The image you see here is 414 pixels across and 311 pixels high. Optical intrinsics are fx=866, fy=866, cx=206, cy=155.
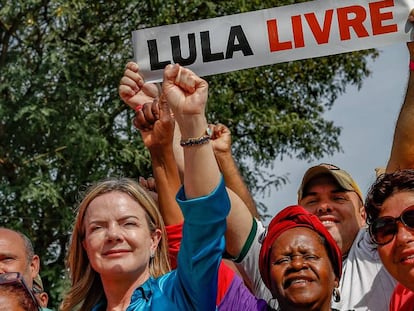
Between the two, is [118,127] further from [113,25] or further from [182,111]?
[182,111]

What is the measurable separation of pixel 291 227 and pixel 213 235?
2.15 feet

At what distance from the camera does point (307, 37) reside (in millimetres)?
3832

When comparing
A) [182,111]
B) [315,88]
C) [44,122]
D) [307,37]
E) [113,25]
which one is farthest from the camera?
[315,88]

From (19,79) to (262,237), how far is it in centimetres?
641

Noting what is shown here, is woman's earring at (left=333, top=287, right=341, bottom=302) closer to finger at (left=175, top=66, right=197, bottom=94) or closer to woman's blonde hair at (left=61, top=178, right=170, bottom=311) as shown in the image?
woman's blonde hair at (left=61, top=178, right=170, bottom=311)

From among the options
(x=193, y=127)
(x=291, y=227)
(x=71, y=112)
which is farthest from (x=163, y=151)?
(x=71, y=112)

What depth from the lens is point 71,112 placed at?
31.6 feet

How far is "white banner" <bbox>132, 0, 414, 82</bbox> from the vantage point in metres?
3.79

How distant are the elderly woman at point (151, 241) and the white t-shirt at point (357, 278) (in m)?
0.53

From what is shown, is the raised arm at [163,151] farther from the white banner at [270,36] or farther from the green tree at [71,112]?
the green tree at [71,112]

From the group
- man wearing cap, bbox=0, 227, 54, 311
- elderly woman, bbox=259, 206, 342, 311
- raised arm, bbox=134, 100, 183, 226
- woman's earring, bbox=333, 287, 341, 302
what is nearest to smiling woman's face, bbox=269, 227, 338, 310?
elderly woman, bbox=259, 206, 342, 311

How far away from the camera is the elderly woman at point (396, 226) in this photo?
10.2ft

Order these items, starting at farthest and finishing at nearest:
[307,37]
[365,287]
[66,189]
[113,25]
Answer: [113,25] < [66,189] < [307,37] < [365,287]

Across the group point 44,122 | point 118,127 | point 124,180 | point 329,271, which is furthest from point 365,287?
point 118,127
